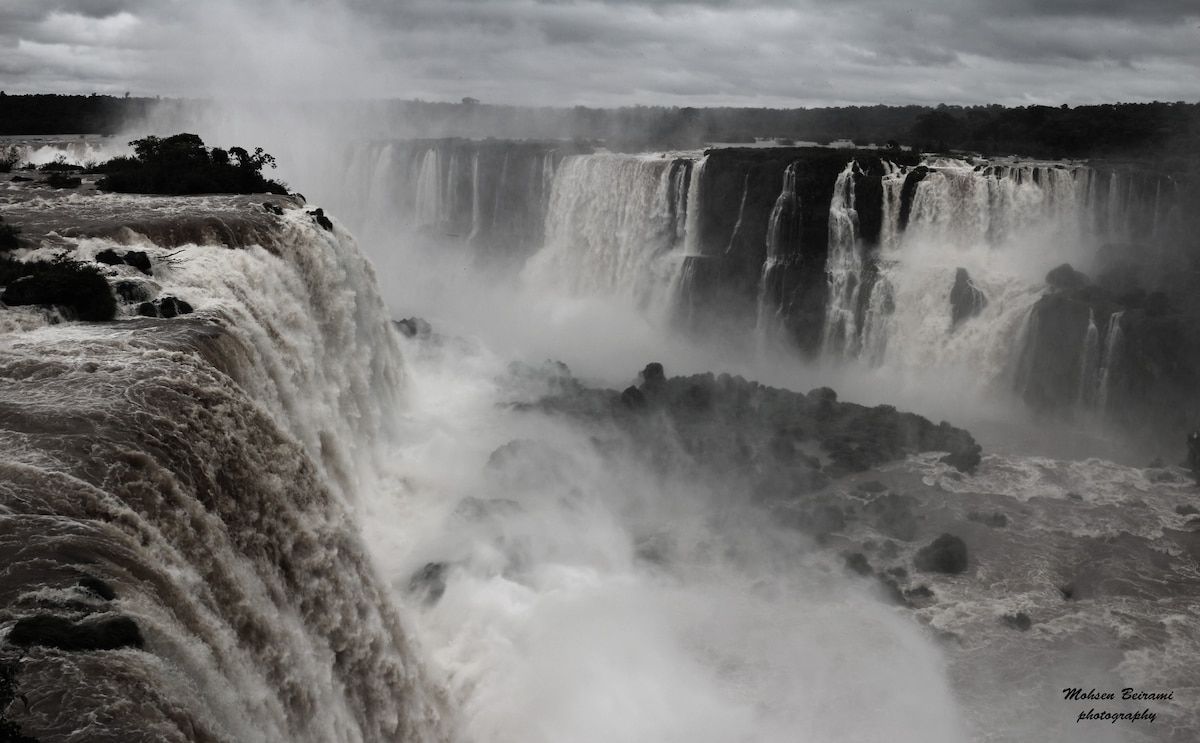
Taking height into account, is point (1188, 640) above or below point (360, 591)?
below

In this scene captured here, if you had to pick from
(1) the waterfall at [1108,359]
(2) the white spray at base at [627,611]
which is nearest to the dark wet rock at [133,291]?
(2) the white spray at base at [627,611]

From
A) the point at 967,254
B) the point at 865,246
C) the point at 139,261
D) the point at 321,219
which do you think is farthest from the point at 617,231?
the point at 139,261

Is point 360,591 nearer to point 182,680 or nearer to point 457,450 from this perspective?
point 182,680

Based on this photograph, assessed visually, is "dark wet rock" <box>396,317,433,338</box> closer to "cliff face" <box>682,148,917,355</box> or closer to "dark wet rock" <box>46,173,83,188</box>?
"cliff face" <box>682,148,917,355</box>

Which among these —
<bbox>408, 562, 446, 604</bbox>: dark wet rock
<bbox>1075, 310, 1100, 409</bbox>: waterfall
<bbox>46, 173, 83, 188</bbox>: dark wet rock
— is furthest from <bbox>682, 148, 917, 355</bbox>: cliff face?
<bbox>46, 173, 83, 188</bbox>: dark wet rock

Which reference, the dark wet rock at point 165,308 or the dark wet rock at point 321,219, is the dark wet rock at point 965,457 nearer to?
the dark wet rock at point 321,219

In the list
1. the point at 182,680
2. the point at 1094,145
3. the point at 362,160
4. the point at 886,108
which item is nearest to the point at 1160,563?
the point at 182,680

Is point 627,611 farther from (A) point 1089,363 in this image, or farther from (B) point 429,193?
(B) point 429,193
